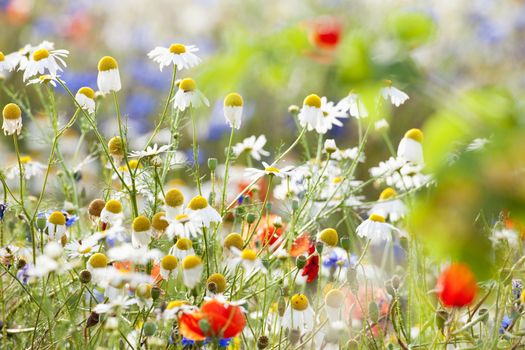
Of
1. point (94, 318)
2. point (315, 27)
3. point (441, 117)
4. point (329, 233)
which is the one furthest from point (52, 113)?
point (441, 117)

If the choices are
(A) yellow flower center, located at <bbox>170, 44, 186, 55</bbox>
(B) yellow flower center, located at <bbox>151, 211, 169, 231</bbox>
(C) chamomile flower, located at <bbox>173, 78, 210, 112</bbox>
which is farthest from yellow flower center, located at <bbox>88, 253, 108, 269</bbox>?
(A) yellow flower center, located at <bbox>170, 44, 186, 55</bbox>

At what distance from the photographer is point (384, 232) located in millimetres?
1481

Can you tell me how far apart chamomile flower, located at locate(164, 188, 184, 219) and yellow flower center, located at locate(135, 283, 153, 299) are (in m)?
0.13

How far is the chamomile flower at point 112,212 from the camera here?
1.33 m

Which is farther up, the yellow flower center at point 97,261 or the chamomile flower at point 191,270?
the yellow flower center at point 97,261

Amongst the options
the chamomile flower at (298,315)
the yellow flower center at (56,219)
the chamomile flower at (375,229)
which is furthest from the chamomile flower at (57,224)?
the chamomile flower at (375,229)

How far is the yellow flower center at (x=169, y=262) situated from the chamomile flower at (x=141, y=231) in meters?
0.06

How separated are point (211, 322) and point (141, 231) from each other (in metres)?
0.25

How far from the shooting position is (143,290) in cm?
112

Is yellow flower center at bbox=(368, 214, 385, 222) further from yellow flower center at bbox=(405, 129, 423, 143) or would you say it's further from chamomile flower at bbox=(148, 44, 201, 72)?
chamomile flower at bbox=(148, 44, 201, 72)

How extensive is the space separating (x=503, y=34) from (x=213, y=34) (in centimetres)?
216

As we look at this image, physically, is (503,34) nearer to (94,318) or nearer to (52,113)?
(52,113)

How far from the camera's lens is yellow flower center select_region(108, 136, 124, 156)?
4.58 ft

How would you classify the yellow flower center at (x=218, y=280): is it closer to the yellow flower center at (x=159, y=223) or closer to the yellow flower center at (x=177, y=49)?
the yellow flower center at (x=159, y=223)
